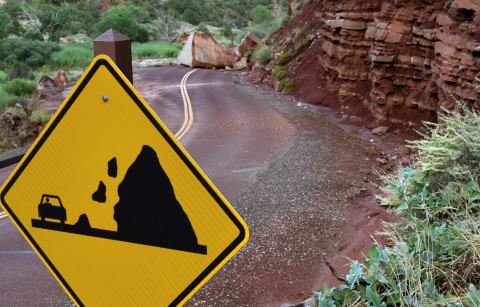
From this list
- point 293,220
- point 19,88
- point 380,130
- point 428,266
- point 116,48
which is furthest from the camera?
point 19,88

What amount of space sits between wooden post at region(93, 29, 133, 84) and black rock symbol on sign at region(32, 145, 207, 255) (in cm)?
53

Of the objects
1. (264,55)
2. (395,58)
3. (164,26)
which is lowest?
(164,26)

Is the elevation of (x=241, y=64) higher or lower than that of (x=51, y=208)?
lower

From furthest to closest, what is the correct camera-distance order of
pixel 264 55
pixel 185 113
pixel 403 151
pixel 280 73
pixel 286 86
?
pixel 264 55
pixel 280 73
pixel 286 86
pixel 185 113
pixel 403 151

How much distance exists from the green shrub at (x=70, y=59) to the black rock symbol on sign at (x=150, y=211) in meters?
36.8

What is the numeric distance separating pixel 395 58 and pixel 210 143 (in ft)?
21.5

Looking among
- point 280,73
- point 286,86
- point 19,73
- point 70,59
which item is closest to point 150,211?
point 286,86

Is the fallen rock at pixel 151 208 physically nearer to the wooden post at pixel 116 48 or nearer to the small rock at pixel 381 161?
the wooden post at pixel 116 48

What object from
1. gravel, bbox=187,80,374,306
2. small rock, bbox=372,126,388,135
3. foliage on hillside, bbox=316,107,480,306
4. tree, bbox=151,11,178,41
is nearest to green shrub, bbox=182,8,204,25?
Answer: tree, bbox=151,11,178,41

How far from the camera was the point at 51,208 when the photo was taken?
100.0 inches

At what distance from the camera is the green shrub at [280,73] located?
24375 mm

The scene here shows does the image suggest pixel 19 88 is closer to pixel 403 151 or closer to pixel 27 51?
pixel 403 151

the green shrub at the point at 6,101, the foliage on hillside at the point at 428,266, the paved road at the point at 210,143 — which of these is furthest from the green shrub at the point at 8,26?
the foliage on hillside at the point at 428,266

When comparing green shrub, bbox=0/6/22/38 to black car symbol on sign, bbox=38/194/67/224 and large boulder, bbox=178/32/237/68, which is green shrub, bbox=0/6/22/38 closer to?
large boulder, bbox=178/32/237/68
